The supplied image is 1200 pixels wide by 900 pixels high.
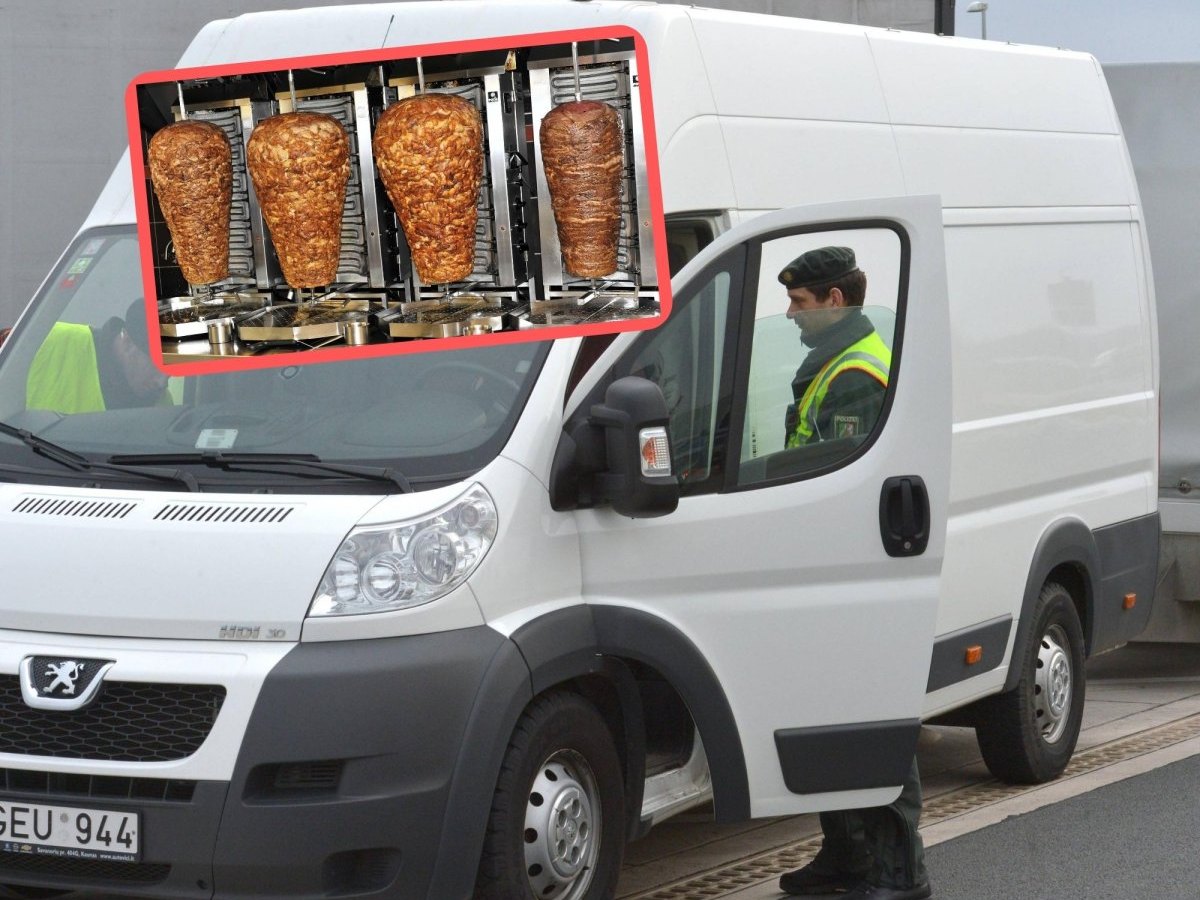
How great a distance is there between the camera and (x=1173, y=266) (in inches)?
392

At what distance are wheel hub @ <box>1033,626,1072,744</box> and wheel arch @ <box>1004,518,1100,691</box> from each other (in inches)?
8.6

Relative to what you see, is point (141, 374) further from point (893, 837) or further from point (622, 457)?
point (893, 837)

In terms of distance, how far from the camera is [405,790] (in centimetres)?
450

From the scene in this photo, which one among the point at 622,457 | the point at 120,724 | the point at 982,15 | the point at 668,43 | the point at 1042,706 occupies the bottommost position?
the point at 1042,706

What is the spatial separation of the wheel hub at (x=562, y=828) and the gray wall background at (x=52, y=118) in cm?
988

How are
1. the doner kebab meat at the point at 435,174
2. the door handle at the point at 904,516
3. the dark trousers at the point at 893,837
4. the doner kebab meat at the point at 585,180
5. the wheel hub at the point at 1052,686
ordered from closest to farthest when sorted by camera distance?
the doner kebab meat at the point at 435,174
the doner kebab meat at the point at 585,180
the door handle at the point at 904,516
the dark trousers at the point at 893,837
the wheel hub at the point at 1052,686

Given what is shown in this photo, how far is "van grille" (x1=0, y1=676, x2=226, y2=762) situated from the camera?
448cm

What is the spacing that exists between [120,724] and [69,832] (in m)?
0.29

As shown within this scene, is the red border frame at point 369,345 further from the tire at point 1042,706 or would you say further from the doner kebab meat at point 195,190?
the tire at point 1042,706

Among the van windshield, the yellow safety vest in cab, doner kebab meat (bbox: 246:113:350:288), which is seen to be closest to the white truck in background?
the yellow safety vest in cab

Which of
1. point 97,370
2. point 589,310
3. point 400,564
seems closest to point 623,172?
point 589,310

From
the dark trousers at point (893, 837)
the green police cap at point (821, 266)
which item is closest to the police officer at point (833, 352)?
the green police cap at point (821, 266)

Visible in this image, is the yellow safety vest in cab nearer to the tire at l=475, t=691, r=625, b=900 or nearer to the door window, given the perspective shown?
the door window

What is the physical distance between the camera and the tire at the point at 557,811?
4711 mm
